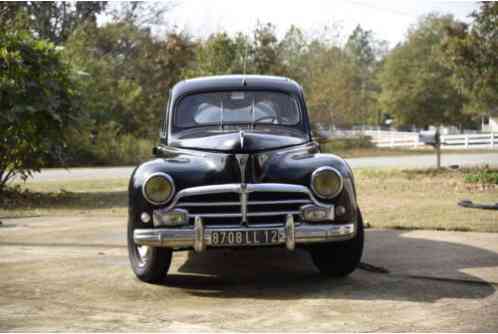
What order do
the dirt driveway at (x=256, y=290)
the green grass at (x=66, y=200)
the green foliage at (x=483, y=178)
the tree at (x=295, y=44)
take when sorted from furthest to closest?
the tree at (x=295, y=44), the green foliage at (x=483, y=178), the green grass at (x=66, y=200), the dirt driveway at (x=256, y=290)

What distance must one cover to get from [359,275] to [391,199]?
654 centimetres

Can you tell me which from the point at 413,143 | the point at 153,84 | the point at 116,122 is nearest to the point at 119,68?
the point at 153,84

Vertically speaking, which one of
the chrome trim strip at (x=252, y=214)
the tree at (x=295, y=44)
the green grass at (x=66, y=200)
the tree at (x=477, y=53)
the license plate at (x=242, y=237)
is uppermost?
the tree at (x=295, y=44)

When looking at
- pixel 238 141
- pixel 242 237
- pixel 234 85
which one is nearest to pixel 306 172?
pixel 238 141

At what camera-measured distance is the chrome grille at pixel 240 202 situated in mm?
6281

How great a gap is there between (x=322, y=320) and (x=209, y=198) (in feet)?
4.97

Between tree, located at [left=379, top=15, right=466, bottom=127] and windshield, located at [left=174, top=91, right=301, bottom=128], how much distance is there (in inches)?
1318

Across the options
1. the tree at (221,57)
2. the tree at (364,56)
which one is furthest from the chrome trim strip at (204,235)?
the tree at (364,56)

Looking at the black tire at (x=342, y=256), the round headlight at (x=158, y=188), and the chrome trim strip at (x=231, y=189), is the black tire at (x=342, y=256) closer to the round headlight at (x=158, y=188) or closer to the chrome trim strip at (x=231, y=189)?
the chrome trim strip at (x=231, y=189)

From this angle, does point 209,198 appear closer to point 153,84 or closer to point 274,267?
point 274,267

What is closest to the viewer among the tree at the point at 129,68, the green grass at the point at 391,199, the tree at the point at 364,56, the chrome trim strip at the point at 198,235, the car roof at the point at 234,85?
the chrome trim strip at the point at 198,235

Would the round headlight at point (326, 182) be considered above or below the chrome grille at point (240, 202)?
above

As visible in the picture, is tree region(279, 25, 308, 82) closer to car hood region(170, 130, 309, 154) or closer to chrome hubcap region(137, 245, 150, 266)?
car hood region(170, 130, 309, 154)

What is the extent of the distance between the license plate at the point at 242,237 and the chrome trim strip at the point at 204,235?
3 centimetres
